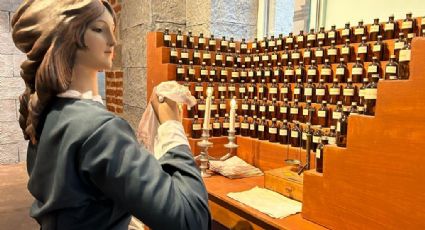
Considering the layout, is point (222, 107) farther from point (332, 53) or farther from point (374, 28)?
point (374, 28)

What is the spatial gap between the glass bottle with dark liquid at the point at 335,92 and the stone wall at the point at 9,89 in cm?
288

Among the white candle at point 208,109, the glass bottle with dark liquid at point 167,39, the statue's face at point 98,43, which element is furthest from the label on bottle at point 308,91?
the statue's face at point 98,43

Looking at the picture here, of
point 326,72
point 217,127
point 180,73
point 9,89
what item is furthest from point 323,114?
point 9,89

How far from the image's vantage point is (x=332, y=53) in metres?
1.70

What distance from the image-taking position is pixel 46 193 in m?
0.59

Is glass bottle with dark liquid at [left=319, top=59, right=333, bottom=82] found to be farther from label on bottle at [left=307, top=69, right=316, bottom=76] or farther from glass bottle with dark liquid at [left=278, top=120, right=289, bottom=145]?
glass bottle with dark liquid at [left=278, top=120, right=289, bottom=145]

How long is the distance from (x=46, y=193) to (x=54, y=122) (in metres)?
0.13

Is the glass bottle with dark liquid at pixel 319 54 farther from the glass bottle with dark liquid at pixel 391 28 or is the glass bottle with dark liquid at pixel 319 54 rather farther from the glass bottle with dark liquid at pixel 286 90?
the glass bottle with dark liquid at pixel 391 28

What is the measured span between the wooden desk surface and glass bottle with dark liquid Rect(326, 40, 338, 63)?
710 millimetres

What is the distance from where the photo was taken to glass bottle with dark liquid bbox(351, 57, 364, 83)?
5.08 ft

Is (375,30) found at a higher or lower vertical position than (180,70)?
higher

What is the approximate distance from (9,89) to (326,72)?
9.62 feet

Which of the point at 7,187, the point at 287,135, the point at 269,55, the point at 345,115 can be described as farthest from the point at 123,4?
the point at 345,115

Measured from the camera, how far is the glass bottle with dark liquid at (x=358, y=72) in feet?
5.08
